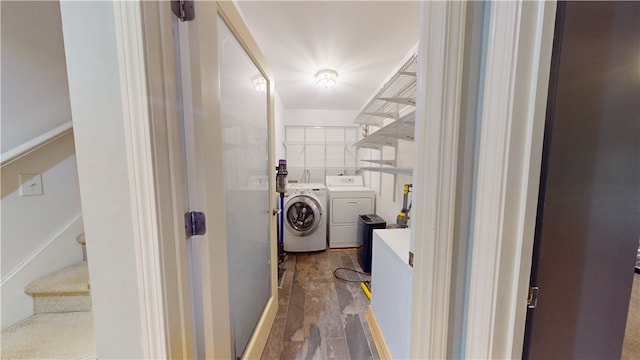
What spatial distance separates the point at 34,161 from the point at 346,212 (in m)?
2.93

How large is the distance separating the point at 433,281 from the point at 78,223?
230cm

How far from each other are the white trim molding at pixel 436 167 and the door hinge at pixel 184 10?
0.76m

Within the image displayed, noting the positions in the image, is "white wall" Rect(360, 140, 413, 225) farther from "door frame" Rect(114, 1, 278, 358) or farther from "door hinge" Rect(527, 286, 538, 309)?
"door frame" Rect(114, 1, 278, 358)

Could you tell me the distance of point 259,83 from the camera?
1.32 meters

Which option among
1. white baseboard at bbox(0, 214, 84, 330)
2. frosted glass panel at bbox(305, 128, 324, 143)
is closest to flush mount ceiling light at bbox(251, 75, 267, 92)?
white baseboard at bbox(0, 214, 84, 330)

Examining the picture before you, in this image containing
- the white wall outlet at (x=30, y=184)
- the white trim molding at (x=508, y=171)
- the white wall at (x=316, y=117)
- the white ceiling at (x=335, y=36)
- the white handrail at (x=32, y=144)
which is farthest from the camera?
the white wall at (x=316, y=117)

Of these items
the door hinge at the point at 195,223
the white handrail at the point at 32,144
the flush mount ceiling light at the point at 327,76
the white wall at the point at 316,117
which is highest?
the flush mount ceiling light at the point at 327,76

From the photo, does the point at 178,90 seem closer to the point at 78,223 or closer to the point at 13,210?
the point at 13,210

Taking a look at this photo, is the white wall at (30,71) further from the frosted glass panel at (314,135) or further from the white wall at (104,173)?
the frosted glass panel at (314,135)

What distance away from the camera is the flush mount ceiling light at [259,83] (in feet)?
4.11

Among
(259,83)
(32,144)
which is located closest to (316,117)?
(259,83)

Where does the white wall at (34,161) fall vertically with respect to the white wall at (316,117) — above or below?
below

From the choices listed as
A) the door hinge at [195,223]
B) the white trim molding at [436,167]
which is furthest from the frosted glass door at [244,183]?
the white trim molding at [436,167]

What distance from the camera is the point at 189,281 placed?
2.35 feet
